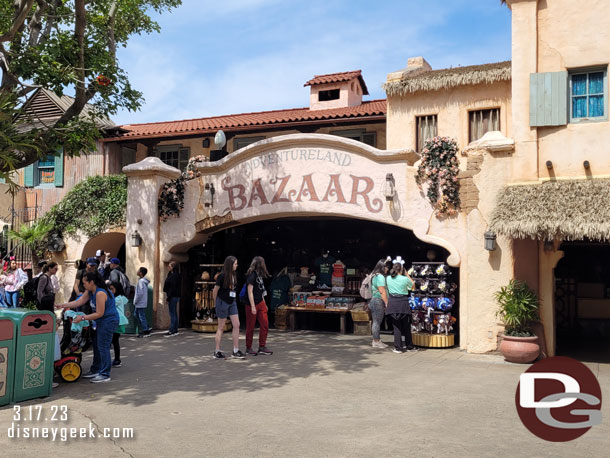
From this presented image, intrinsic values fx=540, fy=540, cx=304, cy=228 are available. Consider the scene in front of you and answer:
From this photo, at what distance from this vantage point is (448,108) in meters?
15.2

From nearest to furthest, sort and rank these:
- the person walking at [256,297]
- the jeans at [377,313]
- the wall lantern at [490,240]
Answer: the person walking at [256,297] < the wall lantern at [490,240] < the jeans at [377,313]

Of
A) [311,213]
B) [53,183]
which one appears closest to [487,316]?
[311,213]

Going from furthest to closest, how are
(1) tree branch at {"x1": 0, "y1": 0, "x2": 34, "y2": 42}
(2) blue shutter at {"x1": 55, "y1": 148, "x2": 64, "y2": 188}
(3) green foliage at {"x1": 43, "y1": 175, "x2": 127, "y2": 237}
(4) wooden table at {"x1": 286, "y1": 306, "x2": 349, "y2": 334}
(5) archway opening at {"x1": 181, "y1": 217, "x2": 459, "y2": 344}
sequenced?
(2) blue shutter at {"x1": 55, "y1": 148, "x2": 64, "y2": 188}, (3) green foliage at {"x1": 43, "y1": 175, "x2": 127, "y2": 237}, (5) archway opening at {"x1": 181, "y1": 217, "x2": 459, "y2": 344}, (4) wooden table at {"x1": 286, "y1": 306, "x2": 349, "y2": 334}, (1) tree branch at {"x1": 0, "y1": 0, "x2": 34, "y2": 42}

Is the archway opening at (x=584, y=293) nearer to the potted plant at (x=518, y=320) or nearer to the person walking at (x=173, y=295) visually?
the potted plant at (x=518, y=320)

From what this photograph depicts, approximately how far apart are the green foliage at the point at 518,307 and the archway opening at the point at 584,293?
15.7 feet

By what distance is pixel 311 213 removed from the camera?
532 inches

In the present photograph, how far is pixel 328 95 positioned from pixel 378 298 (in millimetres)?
10098

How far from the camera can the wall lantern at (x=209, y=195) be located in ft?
47.9

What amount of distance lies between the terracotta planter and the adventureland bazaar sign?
4.09m

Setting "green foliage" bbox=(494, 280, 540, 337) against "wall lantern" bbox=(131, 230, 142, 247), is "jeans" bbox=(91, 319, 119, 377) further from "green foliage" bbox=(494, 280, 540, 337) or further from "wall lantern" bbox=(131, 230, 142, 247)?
"green foliage" bbox=(494, 280, 540, 337)

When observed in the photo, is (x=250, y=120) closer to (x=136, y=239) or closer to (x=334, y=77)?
(x=334, y=77)

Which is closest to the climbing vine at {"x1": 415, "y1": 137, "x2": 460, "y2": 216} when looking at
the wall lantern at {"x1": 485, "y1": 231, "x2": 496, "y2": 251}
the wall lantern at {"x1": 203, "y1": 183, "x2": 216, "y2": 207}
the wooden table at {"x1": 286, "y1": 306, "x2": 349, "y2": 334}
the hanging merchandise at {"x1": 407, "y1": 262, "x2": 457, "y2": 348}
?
the wall lantern at {"x1": 485, "y1": 231, "x2": 496, "y2": 251}

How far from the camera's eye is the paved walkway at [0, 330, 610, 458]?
5.45m

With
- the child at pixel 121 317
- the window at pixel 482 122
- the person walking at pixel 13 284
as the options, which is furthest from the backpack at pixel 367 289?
the person walking at pixel 13 284
